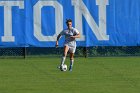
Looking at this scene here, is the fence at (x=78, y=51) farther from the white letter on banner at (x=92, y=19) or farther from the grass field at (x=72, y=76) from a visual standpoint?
the grass field at (x=72, y=76)

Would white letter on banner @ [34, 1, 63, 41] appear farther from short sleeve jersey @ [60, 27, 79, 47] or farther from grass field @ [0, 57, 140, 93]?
short sleeve jersey @ [60, 27, 79, 47]

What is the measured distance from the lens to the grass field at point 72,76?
597 inches

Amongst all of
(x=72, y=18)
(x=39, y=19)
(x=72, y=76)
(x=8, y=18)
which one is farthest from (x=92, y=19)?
(x=72, y=76)

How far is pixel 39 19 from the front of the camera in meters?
27.2

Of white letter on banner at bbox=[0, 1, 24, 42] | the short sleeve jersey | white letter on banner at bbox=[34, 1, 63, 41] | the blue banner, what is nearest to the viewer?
the short sleeve jersey

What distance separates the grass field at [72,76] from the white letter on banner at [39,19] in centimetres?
144

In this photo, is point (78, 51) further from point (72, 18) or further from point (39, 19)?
point (39, 19)

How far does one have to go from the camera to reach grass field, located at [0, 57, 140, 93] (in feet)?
49.7

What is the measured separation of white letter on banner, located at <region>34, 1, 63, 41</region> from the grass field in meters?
1.44

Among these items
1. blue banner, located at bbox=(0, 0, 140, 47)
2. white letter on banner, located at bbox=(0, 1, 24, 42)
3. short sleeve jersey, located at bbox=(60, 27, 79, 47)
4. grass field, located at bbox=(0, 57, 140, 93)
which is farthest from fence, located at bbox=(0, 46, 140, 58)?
short sleeve jersey, located at bbox=(60, 27, 79, 47)

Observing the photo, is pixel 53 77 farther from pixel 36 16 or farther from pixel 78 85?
pixel 36 16

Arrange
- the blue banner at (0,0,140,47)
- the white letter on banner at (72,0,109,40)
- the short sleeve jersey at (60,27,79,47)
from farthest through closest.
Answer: the white letter on banner at (72,0,109,40)
the blue banner at (0,0,140,47)
the short sleeve jersey at (60,27,79,47)

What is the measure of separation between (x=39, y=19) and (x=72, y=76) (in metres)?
8.98

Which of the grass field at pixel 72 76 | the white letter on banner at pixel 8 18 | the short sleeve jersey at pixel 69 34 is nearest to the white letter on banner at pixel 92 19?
the grass field at pixel 72 76
